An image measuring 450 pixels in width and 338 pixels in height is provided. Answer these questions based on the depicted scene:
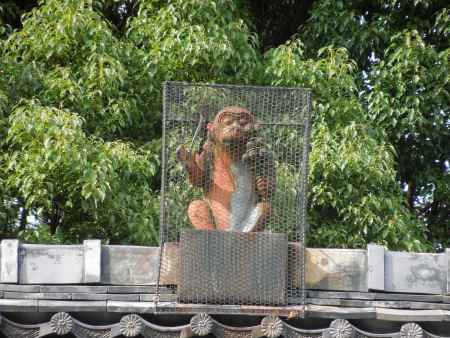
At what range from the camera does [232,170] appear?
1001cm

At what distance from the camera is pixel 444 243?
1516 cm

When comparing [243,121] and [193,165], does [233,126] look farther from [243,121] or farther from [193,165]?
[193,165]

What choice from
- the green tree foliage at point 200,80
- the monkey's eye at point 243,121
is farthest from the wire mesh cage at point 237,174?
the green tree foliage at point 200,80

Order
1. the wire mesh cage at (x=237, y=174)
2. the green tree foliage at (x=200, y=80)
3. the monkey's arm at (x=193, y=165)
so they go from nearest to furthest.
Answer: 1. the wire mesh cage at (x=237, y=174)
2. the monkey's arm at (x=193, y=165)
3. the green tree foliage at (x=200, y=80)

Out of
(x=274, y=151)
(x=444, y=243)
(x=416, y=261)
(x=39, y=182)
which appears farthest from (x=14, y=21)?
(x=416, y=261)

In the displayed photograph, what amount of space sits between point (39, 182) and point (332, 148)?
3.12m

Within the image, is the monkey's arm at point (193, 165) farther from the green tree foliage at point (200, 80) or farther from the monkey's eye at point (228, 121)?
the green tree foliage at point (200, 80)

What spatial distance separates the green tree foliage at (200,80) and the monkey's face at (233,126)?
2.54m

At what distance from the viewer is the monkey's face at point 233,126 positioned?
9.89m

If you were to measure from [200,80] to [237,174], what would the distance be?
4185mm

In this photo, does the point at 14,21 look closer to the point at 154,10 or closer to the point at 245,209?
the point at 154,10

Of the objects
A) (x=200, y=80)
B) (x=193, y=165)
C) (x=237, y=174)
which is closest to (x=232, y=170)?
Result: (x=237, y=174)

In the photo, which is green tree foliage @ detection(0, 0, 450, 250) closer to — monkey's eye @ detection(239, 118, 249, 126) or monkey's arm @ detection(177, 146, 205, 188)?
monkey's arm @ detection(177, 146, 205, 188)

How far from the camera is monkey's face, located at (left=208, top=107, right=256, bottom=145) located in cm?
989
